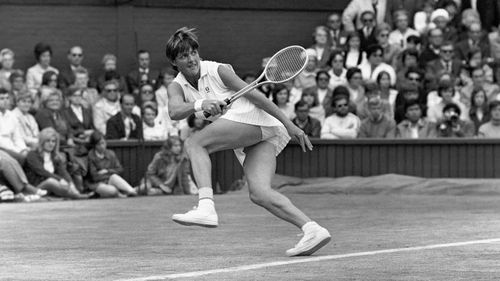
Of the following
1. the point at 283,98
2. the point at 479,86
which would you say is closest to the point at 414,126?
the point at 479,86

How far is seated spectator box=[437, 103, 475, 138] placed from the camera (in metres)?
19.9

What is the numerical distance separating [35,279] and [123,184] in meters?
11.0

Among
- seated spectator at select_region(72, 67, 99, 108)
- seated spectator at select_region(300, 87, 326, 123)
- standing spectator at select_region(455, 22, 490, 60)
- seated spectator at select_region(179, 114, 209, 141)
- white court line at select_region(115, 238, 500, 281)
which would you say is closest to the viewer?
white court line at select_region(115, 238, 500, 281)

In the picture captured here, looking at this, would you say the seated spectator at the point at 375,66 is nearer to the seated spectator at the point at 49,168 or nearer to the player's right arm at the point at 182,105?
the seated spectator at the point at 49,168

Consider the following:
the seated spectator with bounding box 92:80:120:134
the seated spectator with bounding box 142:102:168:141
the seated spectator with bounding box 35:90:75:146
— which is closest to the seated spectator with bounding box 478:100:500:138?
the seated spectator with bounding box 142:102:168:141

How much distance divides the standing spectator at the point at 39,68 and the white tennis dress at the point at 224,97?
1093 cm

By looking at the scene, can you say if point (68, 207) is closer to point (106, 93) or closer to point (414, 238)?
point (106, 93)

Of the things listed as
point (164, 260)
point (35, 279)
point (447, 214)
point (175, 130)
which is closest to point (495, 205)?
point (447, 214)

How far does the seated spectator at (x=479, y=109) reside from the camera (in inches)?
798

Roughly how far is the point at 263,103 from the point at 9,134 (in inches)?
377

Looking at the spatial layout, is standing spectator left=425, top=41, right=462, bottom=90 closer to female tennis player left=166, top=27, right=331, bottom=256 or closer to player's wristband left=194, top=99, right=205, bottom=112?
female tennis player left=166, top=27, right=331, bottom=256

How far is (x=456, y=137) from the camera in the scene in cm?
1970

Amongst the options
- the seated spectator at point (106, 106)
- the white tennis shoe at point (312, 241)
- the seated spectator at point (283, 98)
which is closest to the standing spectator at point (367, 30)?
the seated spectator at point (283, 98)

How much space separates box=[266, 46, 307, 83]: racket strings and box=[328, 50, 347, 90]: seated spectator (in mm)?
11317
